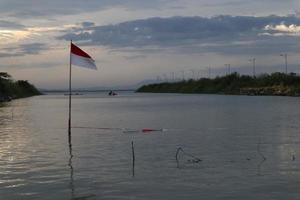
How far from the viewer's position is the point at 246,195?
1683 cm

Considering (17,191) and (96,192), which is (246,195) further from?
(17,191)

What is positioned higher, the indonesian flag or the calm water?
the indonesian flag

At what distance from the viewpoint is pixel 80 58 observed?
33.4 m

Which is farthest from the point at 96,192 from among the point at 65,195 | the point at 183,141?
the point at 183,141

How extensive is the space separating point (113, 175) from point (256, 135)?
18.2 m

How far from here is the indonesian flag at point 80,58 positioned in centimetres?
3319

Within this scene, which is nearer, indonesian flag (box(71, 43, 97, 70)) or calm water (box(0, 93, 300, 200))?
calm water (box(0, 93, 300, 200))

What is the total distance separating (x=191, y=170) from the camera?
2138cm

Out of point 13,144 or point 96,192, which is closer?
point 96,192

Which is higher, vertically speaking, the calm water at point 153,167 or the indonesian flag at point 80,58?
the indonesian flag at point 80,58

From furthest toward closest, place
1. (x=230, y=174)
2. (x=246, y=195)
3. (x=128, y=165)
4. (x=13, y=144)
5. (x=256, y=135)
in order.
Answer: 1. (x=256, y=135)
2. (x=13, y=144)
3. (x=128, y=165)
4. (x=230, y=174)
5. (x=246, y=195)

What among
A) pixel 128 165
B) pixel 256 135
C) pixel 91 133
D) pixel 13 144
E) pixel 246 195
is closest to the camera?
pixel 246 195

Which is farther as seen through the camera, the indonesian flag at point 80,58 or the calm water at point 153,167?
the indonesian flag at point 80,58

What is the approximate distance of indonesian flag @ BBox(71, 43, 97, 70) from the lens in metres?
33.2
